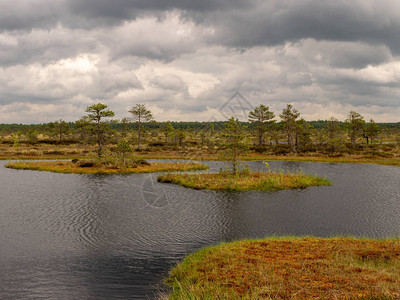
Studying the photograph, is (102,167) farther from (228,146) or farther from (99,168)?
(228,146)

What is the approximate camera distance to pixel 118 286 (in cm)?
1319

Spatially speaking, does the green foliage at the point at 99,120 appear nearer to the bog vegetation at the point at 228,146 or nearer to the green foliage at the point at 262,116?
the bog vegetation at the point at 228,146

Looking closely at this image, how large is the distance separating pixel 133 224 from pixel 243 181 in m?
19.5

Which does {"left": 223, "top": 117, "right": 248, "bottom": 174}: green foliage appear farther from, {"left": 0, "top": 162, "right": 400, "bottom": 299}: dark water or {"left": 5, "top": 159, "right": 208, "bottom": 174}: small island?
{"left": 5, "top": 159, "right": 208, "bottom": 174}: small island

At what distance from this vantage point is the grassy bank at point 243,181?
3638 centimetres

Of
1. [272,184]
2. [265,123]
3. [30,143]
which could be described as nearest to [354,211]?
[272,184]

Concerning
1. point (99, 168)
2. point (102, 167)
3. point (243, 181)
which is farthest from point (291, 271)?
point (102, 167)

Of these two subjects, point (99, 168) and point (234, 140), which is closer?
point (234, 140)

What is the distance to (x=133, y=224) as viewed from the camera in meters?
22.5

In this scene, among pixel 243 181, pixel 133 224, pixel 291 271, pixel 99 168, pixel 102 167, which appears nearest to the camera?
pixel 291 271

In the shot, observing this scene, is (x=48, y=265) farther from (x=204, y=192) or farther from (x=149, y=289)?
(x=204, y=192)

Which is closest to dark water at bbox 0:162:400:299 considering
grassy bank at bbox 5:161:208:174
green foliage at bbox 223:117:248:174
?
green foliage at bbox 223:117:248:174

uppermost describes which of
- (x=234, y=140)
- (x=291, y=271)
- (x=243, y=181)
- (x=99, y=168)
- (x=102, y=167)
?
(x=234, y=140)

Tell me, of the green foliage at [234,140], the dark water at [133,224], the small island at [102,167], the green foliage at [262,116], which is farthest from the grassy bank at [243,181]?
the green foliage at [262,116]
